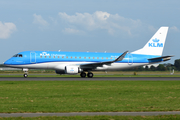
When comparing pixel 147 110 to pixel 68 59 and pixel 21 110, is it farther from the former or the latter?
pixel 68 59

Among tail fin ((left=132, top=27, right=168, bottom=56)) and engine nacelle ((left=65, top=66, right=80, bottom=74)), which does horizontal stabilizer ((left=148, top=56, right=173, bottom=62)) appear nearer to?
tail fin ((left=132, top=27, right=168, bottom=56))

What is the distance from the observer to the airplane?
4212cm

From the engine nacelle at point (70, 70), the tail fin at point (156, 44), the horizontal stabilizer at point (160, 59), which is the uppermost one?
the tail fin at point (156, 44)

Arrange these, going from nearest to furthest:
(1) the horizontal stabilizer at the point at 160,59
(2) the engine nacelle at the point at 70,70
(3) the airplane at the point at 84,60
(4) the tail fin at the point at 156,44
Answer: (2) the engine nacelle at the point at 70,70 → (3) the airplane at the point at 84,60 → (1) the horizontal stabilizer at the point at 160,59 → (4) the tail fin at the point at 156,44

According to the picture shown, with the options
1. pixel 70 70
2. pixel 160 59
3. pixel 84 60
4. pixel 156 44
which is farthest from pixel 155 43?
pixel 70 70

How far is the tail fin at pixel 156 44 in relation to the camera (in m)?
49.6

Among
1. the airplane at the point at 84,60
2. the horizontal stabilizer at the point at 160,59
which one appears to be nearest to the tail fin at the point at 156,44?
the airplane at the point at 84,60

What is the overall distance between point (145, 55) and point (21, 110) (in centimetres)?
3884

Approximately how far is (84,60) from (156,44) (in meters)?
15.2

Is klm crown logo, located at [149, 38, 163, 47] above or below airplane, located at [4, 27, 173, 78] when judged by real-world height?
above

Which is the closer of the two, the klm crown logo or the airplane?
the airplane

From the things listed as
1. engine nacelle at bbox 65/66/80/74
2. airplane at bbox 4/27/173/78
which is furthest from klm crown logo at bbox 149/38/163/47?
engine nacelle at bbox 65/66/80/74

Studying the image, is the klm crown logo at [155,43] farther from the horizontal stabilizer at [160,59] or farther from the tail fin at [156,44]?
the horizontal stabilizer at [160,59]

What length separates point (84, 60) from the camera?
4456 cm
